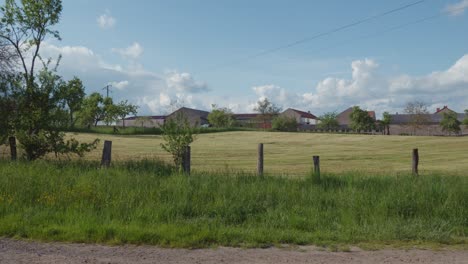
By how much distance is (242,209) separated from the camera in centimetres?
922

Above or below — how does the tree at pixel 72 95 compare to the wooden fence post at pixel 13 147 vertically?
above

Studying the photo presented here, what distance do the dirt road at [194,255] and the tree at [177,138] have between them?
23.0ft

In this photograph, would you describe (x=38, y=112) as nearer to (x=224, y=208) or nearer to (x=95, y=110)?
(x=224, y=208)

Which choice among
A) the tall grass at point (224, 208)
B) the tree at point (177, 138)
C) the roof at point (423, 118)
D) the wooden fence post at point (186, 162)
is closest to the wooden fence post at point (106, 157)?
the tall grass at point (224, 208)

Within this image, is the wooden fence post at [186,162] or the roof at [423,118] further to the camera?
the roof at [423,118]

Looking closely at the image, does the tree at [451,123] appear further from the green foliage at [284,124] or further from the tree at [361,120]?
the green foliage at [284,124]

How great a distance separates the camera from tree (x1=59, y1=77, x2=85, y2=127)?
15.0 meters

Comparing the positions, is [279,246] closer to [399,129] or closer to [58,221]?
[58,221]

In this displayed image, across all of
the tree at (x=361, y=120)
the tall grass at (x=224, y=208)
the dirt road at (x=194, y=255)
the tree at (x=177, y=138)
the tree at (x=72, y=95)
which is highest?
the tree at (x=361, y=120)

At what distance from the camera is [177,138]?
13812 millimetres

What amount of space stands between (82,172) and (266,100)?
117042mm

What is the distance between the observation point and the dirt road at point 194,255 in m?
6.14

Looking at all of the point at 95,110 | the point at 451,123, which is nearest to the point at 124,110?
the point at 95,110

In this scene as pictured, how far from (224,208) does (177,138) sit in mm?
5078
